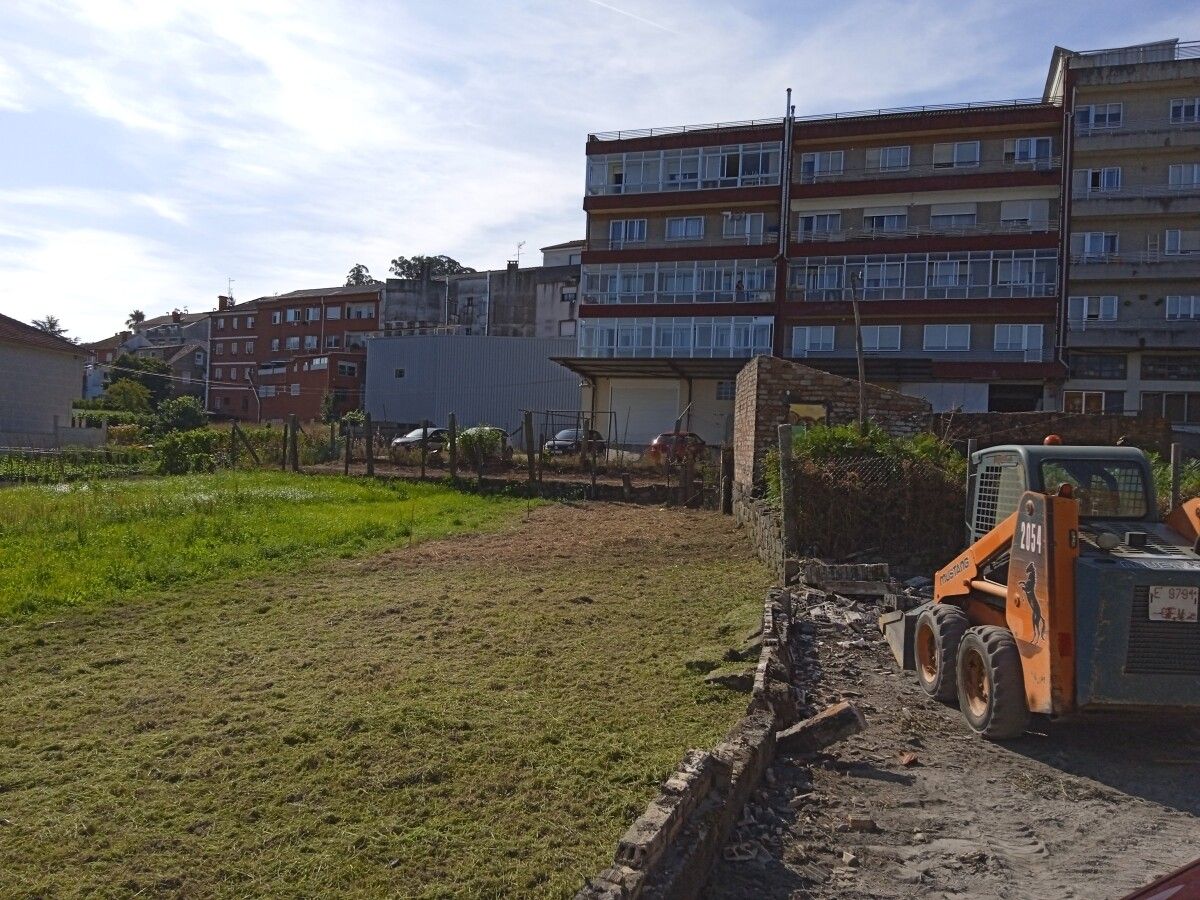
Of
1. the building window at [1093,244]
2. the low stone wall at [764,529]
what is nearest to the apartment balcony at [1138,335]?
the building window at [1093,244]

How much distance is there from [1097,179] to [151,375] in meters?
62.9

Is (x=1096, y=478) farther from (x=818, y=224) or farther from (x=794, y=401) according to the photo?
(x=818, y=224)

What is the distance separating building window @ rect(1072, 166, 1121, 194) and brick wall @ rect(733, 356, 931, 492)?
30.1m

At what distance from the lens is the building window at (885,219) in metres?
44.5

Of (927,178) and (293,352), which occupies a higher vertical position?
(927,178)

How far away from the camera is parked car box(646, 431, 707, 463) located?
24.8m

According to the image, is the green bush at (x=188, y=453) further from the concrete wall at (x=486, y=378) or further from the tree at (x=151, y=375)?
the tree at (x=151, y=375)

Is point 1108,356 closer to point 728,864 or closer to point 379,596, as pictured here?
point 379,596

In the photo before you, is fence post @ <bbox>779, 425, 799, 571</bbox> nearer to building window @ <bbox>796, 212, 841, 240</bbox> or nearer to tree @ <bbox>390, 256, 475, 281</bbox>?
building window @ <bbox>796, 212, 841, 240</bbox>

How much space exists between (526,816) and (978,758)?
3.35 metres

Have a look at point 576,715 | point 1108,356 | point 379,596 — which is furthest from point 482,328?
point 576,715

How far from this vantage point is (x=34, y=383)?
138ft

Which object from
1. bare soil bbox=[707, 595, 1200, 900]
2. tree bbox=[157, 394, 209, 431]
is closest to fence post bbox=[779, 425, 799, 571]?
bare soil bbox=[707, 595, 1200, 900]

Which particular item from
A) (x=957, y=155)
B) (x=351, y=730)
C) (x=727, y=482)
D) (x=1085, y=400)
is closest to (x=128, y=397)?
(x=957, y=155)
